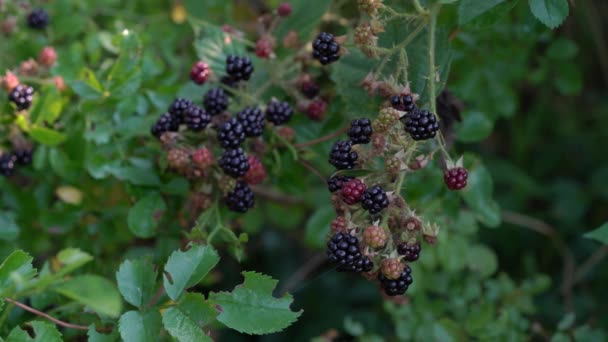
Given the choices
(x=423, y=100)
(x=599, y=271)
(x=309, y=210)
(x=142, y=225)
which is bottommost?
(x=599, y=271)

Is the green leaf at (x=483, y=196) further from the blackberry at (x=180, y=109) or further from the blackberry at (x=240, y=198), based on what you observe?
the blackberry at (x=180, y=109)

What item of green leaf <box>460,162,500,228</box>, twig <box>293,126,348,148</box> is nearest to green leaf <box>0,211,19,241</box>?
twig <box>293,126,348,148</box>

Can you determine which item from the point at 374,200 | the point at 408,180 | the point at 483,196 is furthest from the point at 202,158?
the point at 483,196

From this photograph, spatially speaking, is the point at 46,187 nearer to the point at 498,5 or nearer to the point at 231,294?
the point at 231,294

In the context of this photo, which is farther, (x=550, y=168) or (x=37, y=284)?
Result: (x=550, y=168)

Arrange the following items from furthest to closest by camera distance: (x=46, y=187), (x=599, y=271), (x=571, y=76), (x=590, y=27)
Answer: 1. (x=590, y=27)
2. (x=599, y=271)
3. (x=571, y=76)
4. (x=46, y=187)

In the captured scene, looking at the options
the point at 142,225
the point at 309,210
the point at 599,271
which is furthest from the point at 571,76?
the point at 142,225
